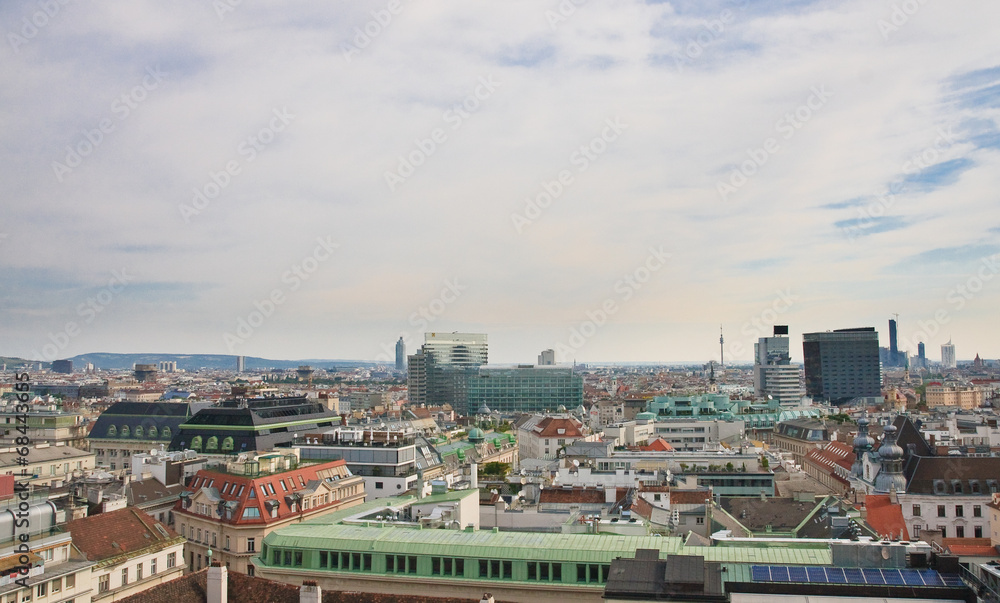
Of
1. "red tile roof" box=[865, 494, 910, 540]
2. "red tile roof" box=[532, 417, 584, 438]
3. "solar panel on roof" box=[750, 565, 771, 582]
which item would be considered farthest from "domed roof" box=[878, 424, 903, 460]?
"red tile roof" box=[532, 417, 584, 438]

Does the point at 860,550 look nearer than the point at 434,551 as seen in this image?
Yes

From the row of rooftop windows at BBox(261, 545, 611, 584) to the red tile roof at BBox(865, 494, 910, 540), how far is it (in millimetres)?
33681

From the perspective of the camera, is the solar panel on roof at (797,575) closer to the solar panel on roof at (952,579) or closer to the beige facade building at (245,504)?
the solar panel on roof at (952,579)

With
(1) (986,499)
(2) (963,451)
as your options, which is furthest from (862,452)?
(1) (986,499)

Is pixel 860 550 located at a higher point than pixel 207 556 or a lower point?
higher

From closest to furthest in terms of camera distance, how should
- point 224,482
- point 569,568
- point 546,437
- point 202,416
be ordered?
1. point 569,568
2. point 224,482
3. point 202,416
4. point 546,437

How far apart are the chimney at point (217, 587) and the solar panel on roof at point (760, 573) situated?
23709mm

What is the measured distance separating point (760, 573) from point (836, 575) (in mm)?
2884

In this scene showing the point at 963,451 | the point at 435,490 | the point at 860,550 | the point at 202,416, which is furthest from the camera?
the point at 202,416

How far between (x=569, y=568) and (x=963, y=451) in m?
71.8

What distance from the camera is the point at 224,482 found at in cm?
6788

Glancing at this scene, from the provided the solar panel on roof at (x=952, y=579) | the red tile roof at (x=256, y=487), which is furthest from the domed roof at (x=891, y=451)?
the red tile roof at (x=256, y=487)

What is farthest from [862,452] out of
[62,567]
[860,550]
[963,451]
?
[62,567]

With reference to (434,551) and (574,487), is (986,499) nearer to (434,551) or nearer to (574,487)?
(574,487)
